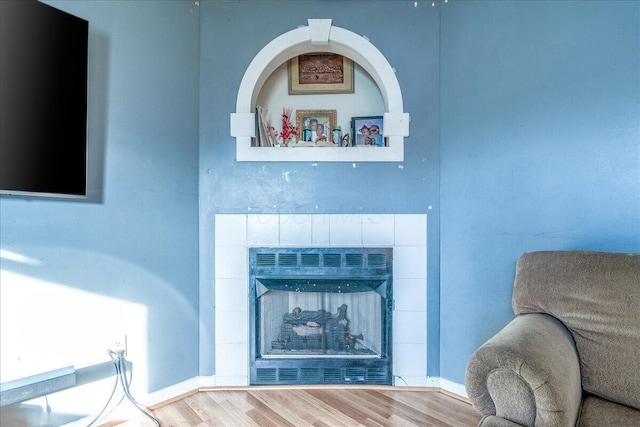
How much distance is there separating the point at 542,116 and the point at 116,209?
2.25m

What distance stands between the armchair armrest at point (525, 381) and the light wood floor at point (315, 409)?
0.77m

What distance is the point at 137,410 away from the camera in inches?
60.1

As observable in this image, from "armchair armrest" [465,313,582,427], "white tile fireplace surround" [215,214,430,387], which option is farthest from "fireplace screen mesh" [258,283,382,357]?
"armchair armrest" [465,313,582,427]

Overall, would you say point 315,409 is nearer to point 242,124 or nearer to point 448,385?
point 448,385

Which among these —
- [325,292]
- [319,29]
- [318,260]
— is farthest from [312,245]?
[319,29]

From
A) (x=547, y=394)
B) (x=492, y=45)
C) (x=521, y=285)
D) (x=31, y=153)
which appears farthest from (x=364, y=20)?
(x=547, y=394)

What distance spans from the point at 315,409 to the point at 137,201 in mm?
1487

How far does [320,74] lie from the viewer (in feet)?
6.98

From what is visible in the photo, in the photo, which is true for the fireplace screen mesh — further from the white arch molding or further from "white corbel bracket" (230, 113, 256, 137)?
"white corbel bracket" (230, 113, 256, 137)

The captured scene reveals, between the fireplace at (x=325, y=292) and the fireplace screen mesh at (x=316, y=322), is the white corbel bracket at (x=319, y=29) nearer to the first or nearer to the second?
the fireplace at (x=325, y=292)

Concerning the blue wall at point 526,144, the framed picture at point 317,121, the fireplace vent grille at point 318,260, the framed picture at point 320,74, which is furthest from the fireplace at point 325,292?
the framed picture at point 320,74

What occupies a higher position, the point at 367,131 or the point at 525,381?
the point at 367,131

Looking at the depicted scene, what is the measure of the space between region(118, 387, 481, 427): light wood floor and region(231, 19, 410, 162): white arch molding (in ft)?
4.62

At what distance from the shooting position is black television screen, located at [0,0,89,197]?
45.7 inches
